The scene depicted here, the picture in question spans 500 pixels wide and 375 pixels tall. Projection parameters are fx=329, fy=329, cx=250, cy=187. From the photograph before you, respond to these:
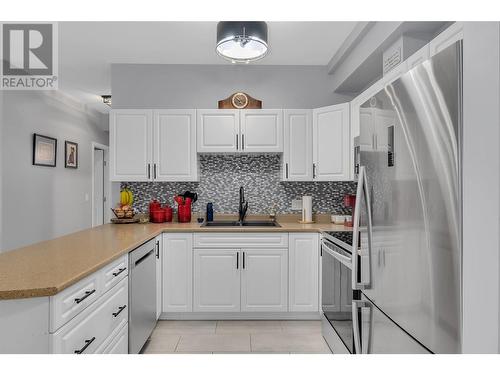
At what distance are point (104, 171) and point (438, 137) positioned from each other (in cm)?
636

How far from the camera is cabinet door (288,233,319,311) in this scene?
3082 millimetres

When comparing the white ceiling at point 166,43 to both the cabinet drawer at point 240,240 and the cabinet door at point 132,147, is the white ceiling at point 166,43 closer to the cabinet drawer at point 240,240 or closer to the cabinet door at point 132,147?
the cabinet door at point 132,147

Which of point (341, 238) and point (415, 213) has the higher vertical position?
point (415, 213)

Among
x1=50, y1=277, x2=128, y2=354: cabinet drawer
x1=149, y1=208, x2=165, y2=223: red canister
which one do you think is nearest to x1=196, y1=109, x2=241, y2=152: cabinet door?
x1=149, y1=208, x2=165, y2=223: red canister

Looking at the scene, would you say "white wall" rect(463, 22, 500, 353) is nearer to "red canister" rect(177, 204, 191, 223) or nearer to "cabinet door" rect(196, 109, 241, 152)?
"cabinet door" rect(196, 109, 241, 152)

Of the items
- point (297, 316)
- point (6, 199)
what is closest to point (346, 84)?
point (297, 316)

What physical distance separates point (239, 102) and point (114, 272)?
2220 millimetres

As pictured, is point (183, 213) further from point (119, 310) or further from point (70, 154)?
point (70, 154)

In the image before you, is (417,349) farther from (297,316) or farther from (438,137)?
(297,316)

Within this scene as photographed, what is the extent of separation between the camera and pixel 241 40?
231 centimetres

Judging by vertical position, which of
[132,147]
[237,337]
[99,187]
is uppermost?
[132,147]

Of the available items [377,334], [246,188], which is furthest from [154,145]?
[377,334]

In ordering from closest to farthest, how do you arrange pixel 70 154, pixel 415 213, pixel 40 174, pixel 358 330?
pixel 415 213
pixel 358 330
pixel 40 174
pixel 70 154

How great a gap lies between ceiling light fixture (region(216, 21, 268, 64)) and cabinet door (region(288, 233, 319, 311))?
168 cm
